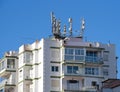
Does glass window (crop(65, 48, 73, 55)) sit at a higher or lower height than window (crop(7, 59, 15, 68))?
higher

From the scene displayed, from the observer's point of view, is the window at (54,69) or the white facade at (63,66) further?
the window at (54,69)

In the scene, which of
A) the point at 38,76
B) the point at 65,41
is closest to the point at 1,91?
the point at 38,76

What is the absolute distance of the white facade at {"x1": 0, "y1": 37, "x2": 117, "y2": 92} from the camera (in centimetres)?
8838

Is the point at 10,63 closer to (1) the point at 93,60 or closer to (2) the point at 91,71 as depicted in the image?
(2) the point at 91,71

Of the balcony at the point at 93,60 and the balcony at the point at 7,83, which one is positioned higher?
the balcony at the point at 93,60

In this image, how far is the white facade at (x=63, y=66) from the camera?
290ft

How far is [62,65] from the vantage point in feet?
292

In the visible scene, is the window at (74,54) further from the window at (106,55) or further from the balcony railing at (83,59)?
the window at (106,55)

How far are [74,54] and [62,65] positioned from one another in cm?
262

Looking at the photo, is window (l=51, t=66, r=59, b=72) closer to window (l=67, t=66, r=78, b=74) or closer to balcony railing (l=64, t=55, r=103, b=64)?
window (l=67, t=66, r=78, b=74)

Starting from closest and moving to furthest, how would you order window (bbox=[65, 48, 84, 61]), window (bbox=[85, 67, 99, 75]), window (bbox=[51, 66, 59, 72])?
window (bbox=[65, 48, 84, 61]), window (bbox=[51, 66, 59, 72]), window (bbox=[85, 67, 99, 75])

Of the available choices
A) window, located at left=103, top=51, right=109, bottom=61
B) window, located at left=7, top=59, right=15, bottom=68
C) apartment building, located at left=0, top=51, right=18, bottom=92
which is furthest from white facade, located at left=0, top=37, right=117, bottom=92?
window, located at left=7, top=59, right=15, bottom=68

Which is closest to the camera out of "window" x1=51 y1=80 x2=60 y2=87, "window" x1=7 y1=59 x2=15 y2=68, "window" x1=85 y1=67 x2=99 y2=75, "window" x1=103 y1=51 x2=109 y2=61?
"window" x1=51 y1=80 x2=60 y2=87

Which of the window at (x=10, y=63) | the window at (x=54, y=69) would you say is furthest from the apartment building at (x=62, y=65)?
the window at (x=10, y=63)
